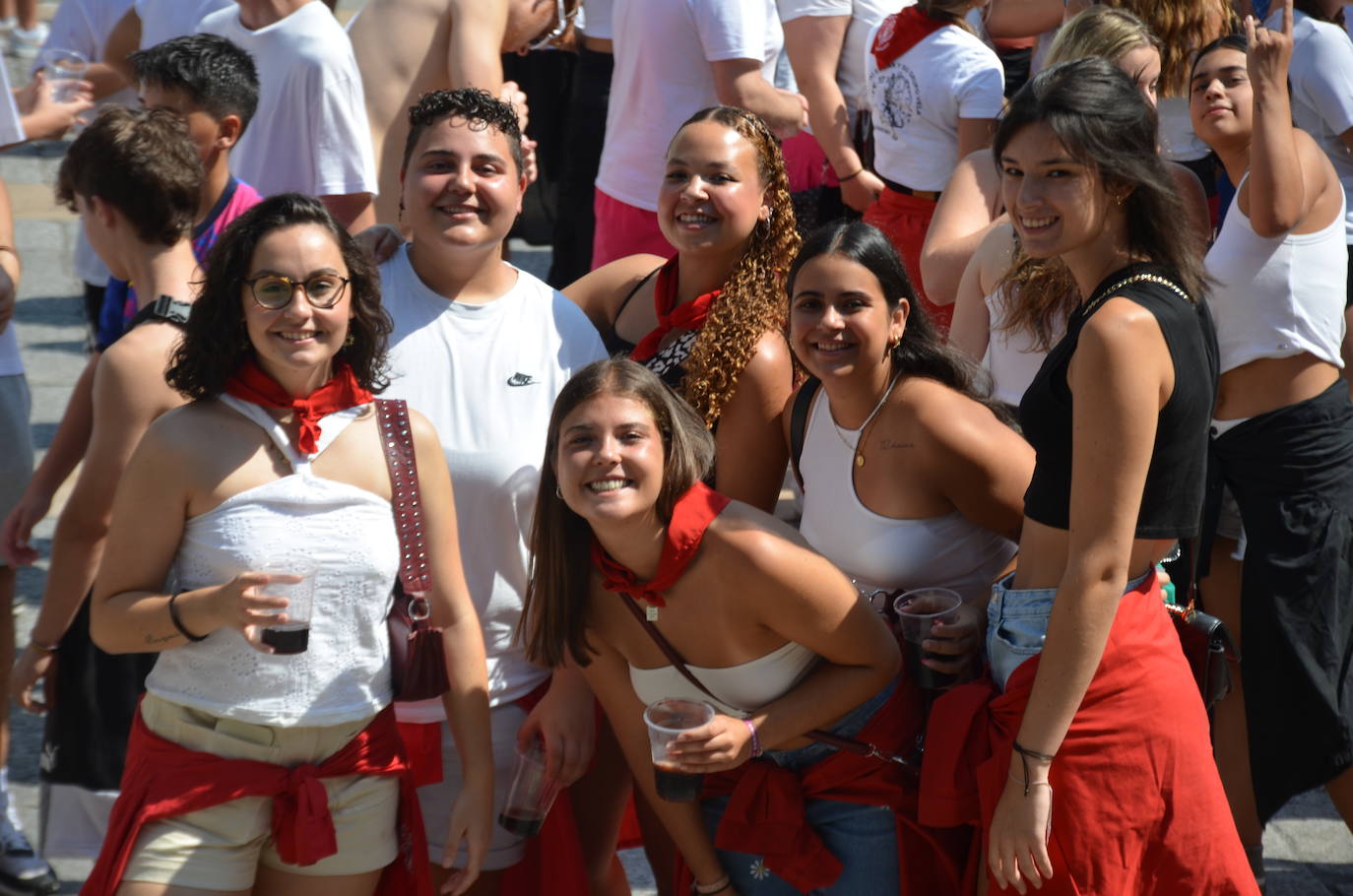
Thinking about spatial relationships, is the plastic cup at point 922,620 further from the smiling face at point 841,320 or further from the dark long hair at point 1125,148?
the dark long hair at point 1125,148

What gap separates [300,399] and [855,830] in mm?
1344

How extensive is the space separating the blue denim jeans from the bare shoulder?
1.22 meters

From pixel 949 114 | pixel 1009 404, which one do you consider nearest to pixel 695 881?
pixel 1009 404

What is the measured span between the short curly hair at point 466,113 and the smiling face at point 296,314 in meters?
0.55

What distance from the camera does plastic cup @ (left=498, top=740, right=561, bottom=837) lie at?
294 cm

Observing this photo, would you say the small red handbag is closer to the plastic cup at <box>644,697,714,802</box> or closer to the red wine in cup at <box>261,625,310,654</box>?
the red wine in cup at <box>261,625,310,654</box>

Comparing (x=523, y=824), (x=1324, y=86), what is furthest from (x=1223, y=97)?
(x=523, y=824)

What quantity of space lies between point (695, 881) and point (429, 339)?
1.23 meters

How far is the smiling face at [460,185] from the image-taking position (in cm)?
310

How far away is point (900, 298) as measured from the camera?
3039 millimetres

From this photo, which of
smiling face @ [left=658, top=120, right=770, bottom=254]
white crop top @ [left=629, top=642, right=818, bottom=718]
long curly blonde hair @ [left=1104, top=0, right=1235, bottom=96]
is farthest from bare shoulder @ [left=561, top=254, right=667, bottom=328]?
long curly blonde hair @ [left=1104, top=0, right=1235, bottom=96]

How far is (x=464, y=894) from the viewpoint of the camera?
3160 millimetres

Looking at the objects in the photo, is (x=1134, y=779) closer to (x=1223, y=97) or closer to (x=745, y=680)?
(x=745, y=680)

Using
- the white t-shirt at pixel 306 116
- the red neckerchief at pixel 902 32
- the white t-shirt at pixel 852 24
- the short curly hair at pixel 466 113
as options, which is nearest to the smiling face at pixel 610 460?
the short curly hair at pixel 466 113
